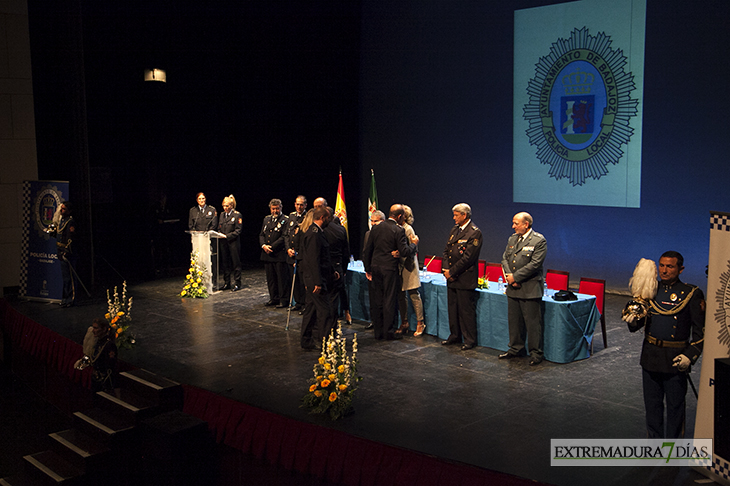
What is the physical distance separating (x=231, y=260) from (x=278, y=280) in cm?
149

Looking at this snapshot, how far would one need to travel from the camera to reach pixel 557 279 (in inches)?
281

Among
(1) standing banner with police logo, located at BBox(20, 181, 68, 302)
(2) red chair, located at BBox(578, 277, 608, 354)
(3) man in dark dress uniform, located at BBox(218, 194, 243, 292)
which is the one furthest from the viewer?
(3) man in dark dress uniform, located at BBox(218, 194, 243, 292)

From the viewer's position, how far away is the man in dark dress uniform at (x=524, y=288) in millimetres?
6000

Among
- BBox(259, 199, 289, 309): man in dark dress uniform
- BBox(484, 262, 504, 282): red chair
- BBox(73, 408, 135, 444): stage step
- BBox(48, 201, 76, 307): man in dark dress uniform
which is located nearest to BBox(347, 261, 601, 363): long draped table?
BBox(484, 262, 504, 282): red chair

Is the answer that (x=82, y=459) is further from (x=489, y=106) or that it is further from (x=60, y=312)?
(x=489, y=106)

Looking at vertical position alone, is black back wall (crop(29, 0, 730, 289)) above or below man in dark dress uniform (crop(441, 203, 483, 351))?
above

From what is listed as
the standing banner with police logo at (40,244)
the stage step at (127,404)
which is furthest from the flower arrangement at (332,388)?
the standing banner with police logo at (40,244)

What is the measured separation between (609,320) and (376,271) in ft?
10.00

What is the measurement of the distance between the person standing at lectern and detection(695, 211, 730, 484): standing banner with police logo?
7.32m

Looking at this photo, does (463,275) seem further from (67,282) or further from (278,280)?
(67,282)

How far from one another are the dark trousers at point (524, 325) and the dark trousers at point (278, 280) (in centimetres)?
342

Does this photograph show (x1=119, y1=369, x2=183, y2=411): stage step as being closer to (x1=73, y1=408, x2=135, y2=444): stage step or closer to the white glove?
(x1=73, y1=408, x2=135, y2=444): stage step

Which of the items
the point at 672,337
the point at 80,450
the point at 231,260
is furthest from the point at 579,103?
the point at 80,450

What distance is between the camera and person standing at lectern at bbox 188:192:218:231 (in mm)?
9734
